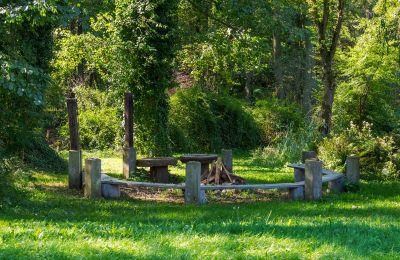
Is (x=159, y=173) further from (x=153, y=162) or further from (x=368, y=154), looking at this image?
(x=368, y=154)

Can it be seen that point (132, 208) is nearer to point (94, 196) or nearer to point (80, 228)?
point (94, 196)

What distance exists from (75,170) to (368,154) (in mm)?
7521

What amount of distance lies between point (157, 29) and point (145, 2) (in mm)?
793

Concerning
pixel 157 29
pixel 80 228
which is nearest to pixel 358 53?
pixel 157 29

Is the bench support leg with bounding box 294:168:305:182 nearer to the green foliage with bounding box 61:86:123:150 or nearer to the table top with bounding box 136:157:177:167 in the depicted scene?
the table top with bounding box 136:157:177:167

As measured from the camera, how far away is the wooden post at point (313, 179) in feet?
38.8

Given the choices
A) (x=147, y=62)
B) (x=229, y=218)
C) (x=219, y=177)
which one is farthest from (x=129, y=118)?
(x=229, y=218)

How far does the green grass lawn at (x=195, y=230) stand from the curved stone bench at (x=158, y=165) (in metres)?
2.32

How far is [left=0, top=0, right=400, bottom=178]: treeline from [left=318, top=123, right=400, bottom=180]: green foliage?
3 cm

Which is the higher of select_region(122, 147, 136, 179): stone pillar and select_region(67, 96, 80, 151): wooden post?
select_region(67, 96, 80, 151): wooden post

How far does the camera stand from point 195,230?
7.16 metres

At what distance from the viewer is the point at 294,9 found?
19.9m

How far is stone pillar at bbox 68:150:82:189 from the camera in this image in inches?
514

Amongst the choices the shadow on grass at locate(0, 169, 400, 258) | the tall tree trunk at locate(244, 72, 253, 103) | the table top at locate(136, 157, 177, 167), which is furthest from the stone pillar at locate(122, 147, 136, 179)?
the tall tree trunk at locate(244, 72, 253, 103)
